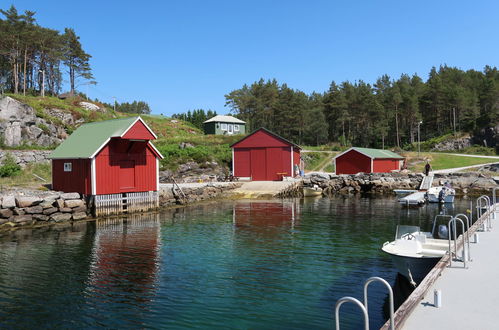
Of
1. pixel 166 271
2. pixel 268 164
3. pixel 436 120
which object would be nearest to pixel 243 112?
pixel 436 120

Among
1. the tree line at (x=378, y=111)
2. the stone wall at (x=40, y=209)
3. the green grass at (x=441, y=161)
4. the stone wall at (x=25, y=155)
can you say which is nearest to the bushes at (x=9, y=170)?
the stone wall at (x=25, y=155)

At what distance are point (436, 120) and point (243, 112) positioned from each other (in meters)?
41.5

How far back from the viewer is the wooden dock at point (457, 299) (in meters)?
6.14

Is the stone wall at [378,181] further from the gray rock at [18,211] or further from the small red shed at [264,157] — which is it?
the gray rock at [18,211]

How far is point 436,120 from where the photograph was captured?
78.0 metres

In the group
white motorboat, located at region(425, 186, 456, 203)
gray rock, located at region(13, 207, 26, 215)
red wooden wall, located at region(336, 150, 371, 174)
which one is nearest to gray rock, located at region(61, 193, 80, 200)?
gray rock, located at region(13, 207, 26, 215)

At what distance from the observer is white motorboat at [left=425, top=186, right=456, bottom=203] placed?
29672mm

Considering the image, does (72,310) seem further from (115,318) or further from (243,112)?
(243,112)

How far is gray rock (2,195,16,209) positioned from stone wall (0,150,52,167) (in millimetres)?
15358

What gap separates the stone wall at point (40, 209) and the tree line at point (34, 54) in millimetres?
44000

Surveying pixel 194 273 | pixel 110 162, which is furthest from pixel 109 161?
pixel 194 273

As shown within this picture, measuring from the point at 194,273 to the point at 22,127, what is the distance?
3799cm

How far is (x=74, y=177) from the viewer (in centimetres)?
2470

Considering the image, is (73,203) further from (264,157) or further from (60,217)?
(264,157)
